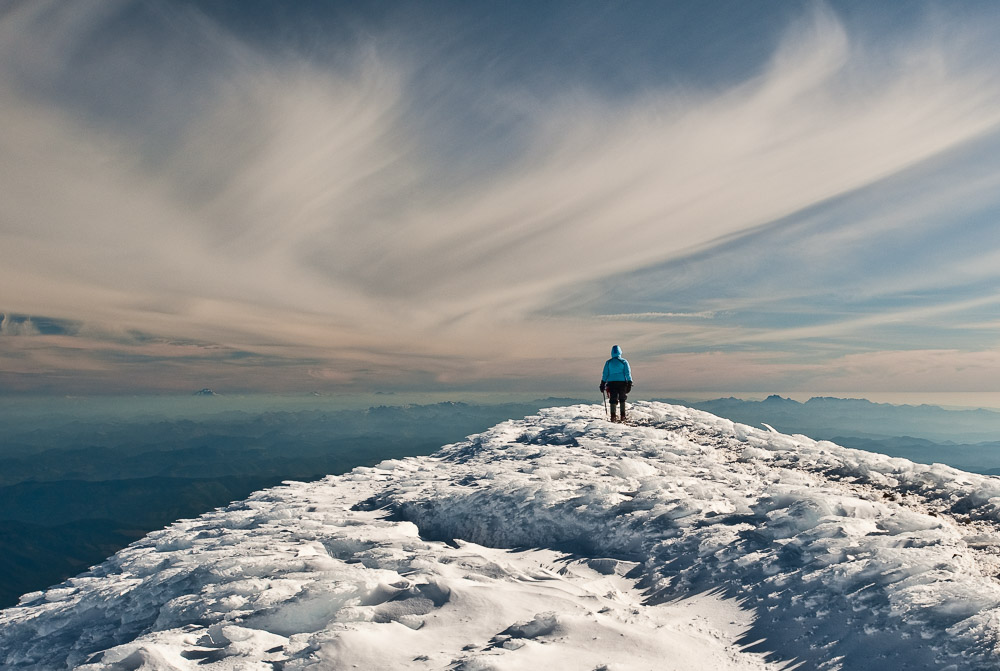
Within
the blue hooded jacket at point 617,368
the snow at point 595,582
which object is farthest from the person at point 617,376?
the snow at point 595,582

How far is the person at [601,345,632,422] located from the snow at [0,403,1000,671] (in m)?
7.51

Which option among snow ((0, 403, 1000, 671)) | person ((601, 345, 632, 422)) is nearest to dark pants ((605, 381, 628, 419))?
person ((601, 345, 632, 422))

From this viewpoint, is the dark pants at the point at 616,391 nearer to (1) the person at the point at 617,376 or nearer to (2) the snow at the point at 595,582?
(1) the person at the point at 617,376

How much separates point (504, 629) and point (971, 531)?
11232 mm

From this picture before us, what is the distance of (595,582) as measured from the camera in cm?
1137

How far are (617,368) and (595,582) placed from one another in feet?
55.1

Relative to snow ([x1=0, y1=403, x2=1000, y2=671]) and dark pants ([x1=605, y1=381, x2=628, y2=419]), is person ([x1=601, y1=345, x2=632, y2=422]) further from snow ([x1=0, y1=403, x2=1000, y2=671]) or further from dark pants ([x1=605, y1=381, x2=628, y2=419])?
snow ([x1=0, y1=403, x2=1000, y2=671])

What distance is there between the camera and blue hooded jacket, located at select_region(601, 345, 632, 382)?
87.9 feet

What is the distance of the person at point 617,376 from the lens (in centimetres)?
2689

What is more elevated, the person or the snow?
the person

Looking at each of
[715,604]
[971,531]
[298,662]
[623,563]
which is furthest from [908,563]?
[298,662]

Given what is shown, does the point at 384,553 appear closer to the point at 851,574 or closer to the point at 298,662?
the point at 298,662

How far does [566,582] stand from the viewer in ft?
36.2

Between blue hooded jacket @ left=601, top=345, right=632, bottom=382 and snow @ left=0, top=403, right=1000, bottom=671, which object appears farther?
blue hooded jacket @ left=601, top=345, right=632, bottom=382
